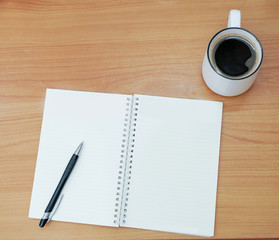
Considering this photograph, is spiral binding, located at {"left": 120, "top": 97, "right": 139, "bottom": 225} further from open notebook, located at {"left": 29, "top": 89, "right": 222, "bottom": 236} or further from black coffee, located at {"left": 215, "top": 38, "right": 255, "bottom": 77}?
black coffee, located at {"left": 215, "top": 38, "right": 255, "bottom": 77}

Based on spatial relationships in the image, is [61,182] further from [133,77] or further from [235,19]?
[235,19]

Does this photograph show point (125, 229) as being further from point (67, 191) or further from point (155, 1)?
point (155, 1)

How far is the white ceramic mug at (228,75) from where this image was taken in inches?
23.2

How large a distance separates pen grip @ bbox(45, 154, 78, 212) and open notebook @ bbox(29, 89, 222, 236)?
13 mm

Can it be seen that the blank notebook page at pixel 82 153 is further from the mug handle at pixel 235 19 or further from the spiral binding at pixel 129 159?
the mug handle at pixel 235 19

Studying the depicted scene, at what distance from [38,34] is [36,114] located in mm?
194

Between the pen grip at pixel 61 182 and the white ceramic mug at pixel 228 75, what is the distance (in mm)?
337

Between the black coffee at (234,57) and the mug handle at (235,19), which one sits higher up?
the mug handle at (235,19)

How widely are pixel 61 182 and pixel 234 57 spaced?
45 cm

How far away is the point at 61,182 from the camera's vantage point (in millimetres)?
643

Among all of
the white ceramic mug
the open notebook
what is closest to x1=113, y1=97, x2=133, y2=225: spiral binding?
the open notebook

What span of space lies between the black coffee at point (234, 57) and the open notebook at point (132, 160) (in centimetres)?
9

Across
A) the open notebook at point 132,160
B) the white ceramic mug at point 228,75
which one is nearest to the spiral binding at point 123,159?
the open notebook at point 132,160

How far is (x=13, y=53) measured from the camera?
0.72m
